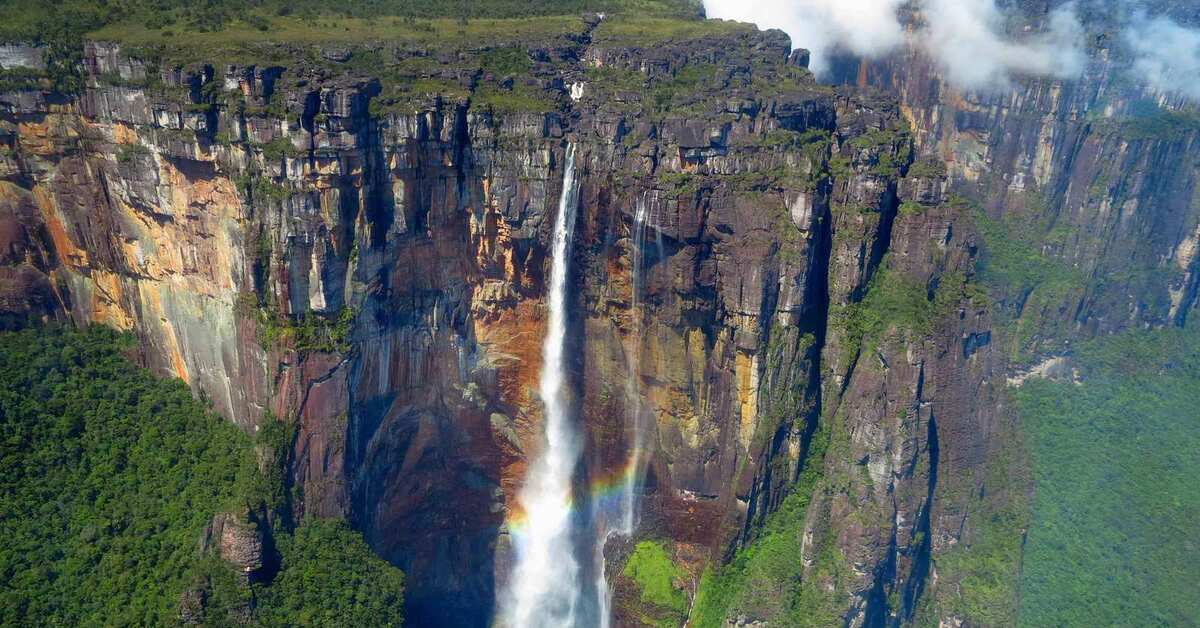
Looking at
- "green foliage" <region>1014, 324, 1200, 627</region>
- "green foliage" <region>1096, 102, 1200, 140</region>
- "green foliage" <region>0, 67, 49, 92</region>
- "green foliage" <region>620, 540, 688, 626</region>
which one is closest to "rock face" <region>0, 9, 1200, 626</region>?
"green foliage" <region>0, 67, 49, 92</region>

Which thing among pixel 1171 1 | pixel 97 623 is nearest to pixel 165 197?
pixel 97 623

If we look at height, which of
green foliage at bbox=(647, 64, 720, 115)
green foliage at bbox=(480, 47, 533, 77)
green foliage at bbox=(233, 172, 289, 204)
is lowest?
green foliage at bbox=(233, 172, 289, 204)

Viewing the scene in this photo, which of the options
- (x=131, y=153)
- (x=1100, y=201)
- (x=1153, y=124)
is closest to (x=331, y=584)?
(x=131, y=153)

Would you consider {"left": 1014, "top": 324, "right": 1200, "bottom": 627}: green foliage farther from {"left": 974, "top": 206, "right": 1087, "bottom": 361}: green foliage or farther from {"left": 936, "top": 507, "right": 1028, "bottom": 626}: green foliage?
{"left": 936, "top": 507, "right": 1028, "bottom": 626}: green foliage

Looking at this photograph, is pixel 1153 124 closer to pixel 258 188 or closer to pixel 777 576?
pixel 777 576

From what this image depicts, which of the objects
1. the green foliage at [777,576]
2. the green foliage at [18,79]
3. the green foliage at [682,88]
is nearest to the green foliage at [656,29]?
the green foliage at [682,88]

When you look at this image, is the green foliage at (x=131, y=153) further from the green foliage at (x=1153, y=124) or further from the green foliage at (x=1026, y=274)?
the green foliage at (x=1153, y=124)
